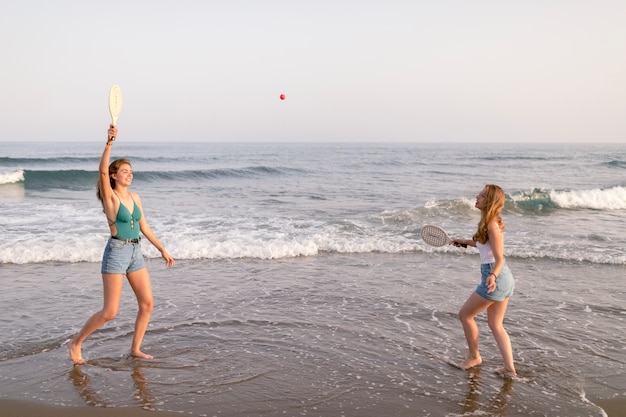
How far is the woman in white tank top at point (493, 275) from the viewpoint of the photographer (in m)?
5.02

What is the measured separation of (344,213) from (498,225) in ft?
41.0

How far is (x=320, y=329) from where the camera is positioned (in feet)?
21.5

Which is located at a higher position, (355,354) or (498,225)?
(498,225)

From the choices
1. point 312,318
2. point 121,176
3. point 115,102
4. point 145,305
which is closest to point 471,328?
point 312,318

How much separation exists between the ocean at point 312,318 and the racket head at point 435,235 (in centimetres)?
115

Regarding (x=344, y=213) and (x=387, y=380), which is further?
(x=344, y=213)

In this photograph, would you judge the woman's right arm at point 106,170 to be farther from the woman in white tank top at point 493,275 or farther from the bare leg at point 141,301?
the woman in white tank top at point 493,275

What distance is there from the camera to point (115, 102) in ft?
16.7

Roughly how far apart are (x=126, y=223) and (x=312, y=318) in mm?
2861

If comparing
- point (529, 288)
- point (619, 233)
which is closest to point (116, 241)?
point (529, 288)

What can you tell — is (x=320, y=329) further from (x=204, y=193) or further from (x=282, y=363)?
(x=204, y=193)

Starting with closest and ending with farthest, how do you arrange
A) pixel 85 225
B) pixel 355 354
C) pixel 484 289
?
pixel 484 289 < pixel 355 354 < pixel 85 225

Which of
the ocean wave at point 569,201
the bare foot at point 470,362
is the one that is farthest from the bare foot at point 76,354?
the ocean wave at point 569,201

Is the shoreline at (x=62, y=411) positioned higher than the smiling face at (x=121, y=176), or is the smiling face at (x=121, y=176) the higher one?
the smiling face at (x=121, y=176)
